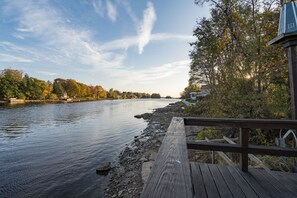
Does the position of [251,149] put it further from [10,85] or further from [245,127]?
[10,85]

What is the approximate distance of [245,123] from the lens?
7.97ft

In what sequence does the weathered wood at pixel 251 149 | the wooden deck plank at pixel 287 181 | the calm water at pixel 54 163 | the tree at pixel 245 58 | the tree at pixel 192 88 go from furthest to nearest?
the tree at pixel 192 88 → the tree at pixel 245 58 → the calm water at pixel 54 163 → the weathered wood at pixel 251 149 → the wooden deck plank at pixel 287 181

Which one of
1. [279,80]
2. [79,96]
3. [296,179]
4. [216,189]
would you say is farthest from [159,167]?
[79,96]

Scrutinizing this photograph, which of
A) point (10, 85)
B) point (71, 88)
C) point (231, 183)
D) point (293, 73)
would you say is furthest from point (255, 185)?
point (71, 88)

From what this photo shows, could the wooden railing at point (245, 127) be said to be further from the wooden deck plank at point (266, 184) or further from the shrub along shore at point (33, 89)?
the shrub along shore at point (33, 89)

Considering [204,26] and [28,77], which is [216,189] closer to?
[204,26]

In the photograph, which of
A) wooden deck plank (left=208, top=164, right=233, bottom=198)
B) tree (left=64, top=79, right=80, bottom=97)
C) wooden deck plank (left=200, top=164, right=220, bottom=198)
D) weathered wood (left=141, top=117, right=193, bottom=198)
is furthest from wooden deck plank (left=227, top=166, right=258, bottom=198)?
tree (left=64, top=79, right=80, bottom=97)

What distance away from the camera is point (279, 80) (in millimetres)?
6691

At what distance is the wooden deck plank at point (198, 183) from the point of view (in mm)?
2172

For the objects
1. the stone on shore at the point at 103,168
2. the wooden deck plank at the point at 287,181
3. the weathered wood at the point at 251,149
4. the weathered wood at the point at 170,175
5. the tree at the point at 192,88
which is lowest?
the stone on shore at the point at 103,168

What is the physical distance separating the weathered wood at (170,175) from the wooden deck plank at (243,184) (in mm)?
1302

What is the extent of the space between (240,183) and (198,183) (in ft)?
1.87

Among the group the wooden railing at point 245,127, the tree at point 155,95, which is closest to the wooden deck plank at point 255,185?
the wooden railing at point 245,127

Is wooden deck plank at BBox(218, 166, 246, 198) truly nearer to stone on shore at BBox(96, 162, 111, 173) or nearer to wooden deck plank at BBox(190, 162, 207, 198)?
wooden deck plank at BBox(190, 162, 207, 198)
